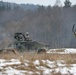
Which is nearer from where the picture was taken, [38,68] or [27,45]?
[38,68]

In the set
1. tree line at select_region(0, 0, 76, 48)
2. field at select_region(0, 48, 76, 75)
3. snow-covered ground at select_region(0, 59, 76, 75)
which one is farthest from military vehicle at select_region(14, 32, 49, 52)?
tree line at select_region(0, 0, 76, 48)

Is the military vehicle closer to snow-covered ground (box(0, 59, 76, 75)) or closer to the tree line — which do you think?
snow-covered ground (box(0, 59, 76, 75))

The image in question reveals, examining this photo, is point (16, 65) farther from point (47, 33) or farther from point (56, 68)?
point (47, 33)

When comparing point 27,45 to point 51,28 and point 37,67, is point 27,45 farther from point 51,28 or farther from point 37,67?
point 51,28

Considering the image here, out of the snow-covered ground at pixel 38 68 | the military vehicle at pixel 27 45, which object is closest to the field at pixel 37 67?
the snow-covered ground at pixel 38 68

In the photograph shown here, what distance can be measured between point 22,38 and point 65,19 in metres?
64.4

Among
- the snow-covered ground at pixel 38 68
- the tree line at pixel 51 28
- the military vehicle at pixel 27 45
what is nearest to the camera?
the snow-covered ground at pixel 38 68

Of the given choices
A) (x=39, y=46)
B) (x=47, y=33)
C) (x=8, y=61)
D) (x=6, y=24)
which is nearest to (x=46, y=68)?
(x=8, y=61)

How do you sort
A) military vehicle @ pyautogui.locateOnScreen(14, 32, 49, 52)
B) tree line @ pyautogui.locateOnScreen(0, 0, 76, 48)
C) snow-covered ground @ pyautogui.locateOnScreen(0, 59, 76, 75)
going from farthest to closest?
tree line @ pyautogui.locateOnScreen(0, 0, 76, 48), military vehicle @ pyautogui.locateOnScreen(14, 32, 49, 52), snow-covered ground @ pyautogui.locateOnScreen(0, 59, 76, 75)

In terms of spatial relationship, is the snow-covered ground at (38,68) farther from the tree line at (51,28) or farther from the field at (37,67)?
the tree line at (51,28)

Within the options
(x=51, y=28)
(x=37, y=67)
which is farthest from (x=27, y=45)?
(x=51, y=28)

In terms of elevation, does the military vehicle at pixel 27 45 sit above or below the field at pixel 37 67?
below

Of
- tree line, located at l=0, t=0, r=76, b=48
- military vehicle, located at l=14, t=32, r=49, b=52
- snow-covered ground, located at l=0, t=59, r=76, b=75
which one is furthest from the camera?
tree line, located at l=0, t=0, r=76, b=48

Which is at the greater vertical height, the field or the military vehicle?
the field
